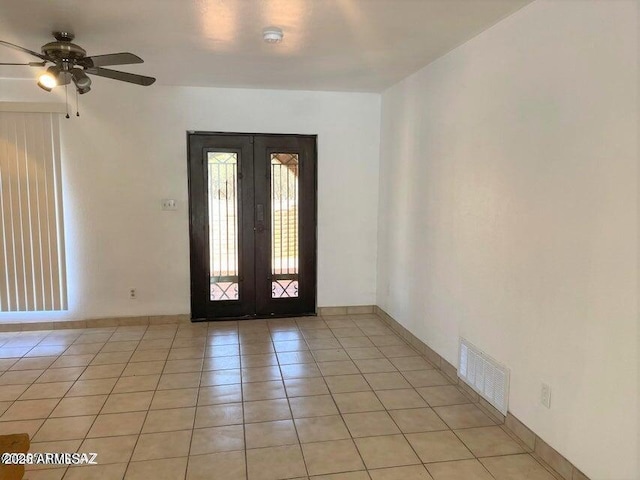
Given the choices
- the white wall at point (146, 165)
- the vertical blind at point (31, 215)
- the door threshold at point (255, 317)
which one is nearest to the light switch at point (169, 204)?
the white wall at point (146, 165)

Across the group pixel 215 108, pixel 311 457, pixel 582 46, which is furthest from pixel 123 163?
pixel 582 46

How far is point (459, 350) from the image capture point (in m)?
3.38

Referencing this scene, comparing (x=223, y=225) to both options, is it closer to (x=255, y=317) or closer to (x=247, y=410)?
(x=255, y=317)

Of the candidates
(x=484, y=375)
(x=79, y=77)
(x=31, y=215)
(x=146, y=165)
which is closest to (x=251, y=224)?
(x=146, y=165)

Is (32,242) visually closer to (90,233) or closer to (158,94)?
(90,233)

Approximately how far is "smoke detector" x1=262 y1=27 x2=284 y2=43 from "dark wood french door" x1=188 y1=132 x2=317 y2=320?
1904 mm

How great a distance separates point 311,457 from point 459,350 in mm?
1437

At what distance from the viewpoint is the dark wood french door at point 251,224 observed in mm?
4887

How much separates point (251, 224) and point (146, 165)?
1225 mm

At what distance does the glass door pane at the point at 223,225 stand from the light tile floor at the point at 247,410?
718 mm

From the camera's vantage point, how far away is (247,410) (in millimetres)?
3002

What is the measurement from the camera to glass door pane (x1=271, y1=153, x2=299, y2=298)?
5027 millimetres

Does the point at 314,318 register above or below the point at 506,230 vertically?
below

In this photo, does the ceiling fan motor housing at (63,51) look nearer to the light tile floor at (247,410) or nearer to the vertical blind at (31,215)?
the vertical blind at (31,215)
